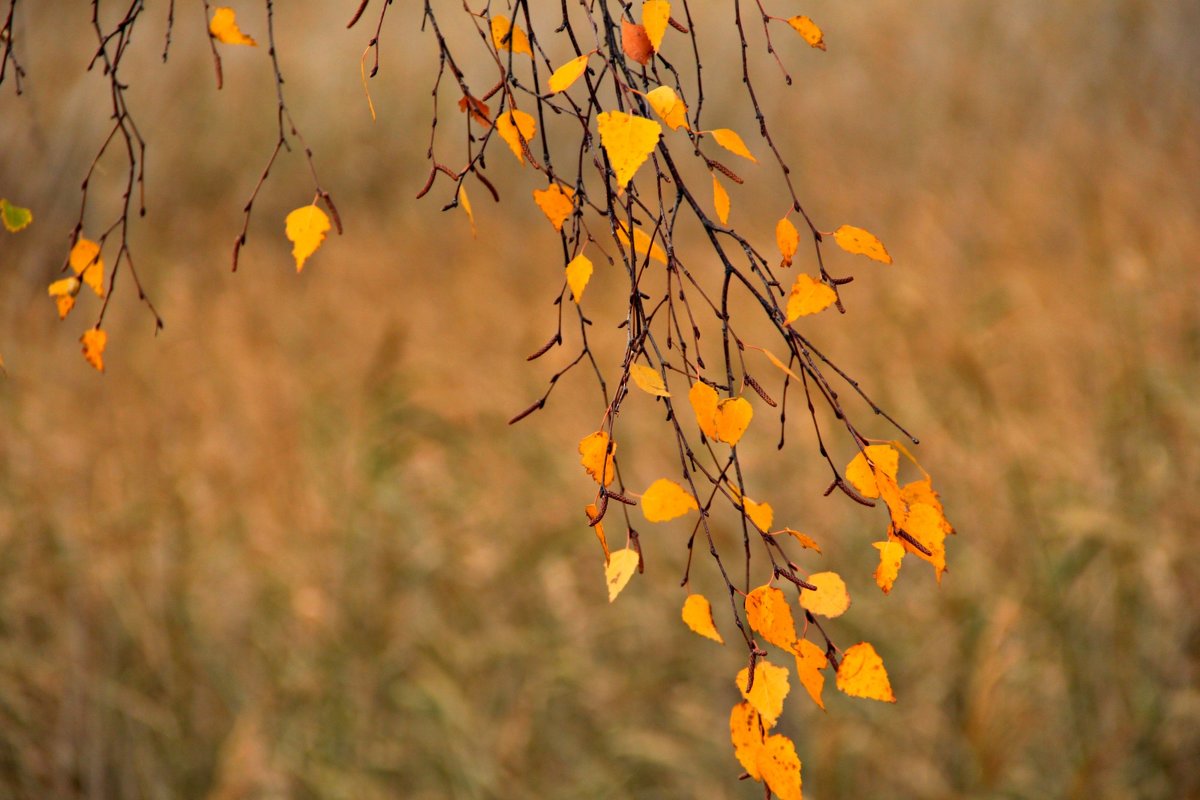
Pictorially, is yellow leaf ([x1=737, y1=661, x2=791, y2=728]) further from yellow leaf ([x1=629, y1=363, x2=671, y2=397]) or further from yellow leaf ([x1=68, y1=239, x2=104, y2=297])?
yellow leaf ([x1=68, y1=239, x2=104, y2=297])

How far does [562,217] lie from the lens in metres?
0.49

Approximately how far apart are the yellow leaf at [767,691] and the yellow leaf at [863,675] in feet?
0.08

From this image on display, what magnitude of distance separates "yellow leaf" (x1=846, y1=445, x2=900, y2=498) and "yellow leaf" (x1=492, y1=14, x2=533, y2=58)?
0.23 m

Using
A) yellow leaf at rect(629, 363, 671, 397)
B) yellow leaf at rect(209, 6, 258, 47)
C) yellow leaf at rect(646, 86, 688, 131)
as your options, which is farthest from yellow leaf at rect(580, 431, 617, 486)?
yellow leaf at rect(209, 6, 258, 47)

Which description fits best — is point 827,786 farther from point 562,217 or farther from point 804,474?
point 562,217

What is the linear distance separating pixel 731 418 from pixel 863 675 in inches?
5.0

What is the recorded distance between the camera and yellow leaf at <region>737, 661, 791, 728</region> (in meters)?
0.42

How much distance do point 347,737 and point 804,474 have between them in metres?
0.93

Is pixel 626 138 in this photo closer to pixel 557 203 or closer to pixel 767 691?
pixel 557 203

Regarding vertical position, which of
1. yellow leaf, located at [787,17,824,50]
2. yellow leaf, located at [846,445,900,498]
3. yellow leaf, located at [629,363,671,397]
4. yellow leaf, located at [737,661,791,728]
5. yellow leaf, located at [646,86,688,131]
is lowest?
yellow leaf, located at [737,661,791,728]

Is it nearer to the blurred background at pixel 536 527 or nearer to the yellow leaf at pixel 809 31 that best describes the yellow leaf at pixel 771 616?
the yellow leaf at pixel 809 31

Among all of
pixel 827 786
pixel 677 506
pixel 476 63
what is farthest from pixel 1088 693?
pixel 476 63

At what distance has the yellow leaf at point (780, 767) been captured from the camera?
42cm

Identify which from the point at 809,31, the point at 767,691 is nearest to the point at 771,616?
the point at 767,691
